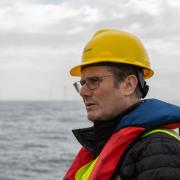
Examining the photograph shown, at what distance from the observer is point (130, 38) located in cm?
339

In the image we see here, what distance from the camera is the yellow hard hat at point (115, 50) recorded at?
129 inches

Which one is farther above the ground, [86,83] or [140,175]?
[86,83]

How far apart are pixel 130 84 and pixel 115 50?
24 cm

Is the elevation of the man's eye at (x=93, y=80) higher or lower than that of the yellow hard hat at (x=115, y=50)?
lower

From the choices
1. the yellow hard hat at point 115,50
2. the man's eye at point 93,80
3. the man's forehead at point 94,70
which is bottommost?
the man's eye at point 93,80

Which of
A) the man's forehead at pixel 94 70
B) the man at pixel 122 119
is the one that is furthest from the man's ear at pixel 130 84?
the man's forehead at pixel 94 70

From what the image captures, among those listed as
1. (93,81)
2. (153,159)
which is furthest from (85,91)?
(153,159)

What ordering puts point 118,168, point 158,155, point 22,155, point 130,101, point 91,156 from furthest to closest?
point 22,155, point 91,156, point 130,101, point 118,168, point 158,155

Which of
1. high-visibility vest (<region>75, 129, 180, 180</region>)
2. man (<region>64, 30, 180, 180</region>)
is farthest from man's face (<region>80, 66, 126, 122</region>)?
high-visibility vest (<region>75, 129, 180, 180</region>)

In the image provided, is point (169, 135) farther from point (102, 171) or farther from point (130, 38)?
point (130, 38)

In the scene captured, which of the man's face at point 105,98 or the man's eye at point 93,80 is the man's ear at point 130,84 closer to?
the man's face at point 105,98

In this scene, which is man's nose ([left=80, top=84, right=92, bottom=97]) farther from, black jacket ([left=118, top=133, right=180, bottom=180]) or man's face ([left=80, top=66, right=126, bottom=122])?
black jacket ([left=118, top=133, right=180, bottom=180])

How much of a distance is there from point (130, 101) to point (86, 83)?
1.10ft

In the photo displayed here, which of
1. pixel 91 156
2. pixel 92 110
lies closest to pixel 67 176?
pixel 91 156
